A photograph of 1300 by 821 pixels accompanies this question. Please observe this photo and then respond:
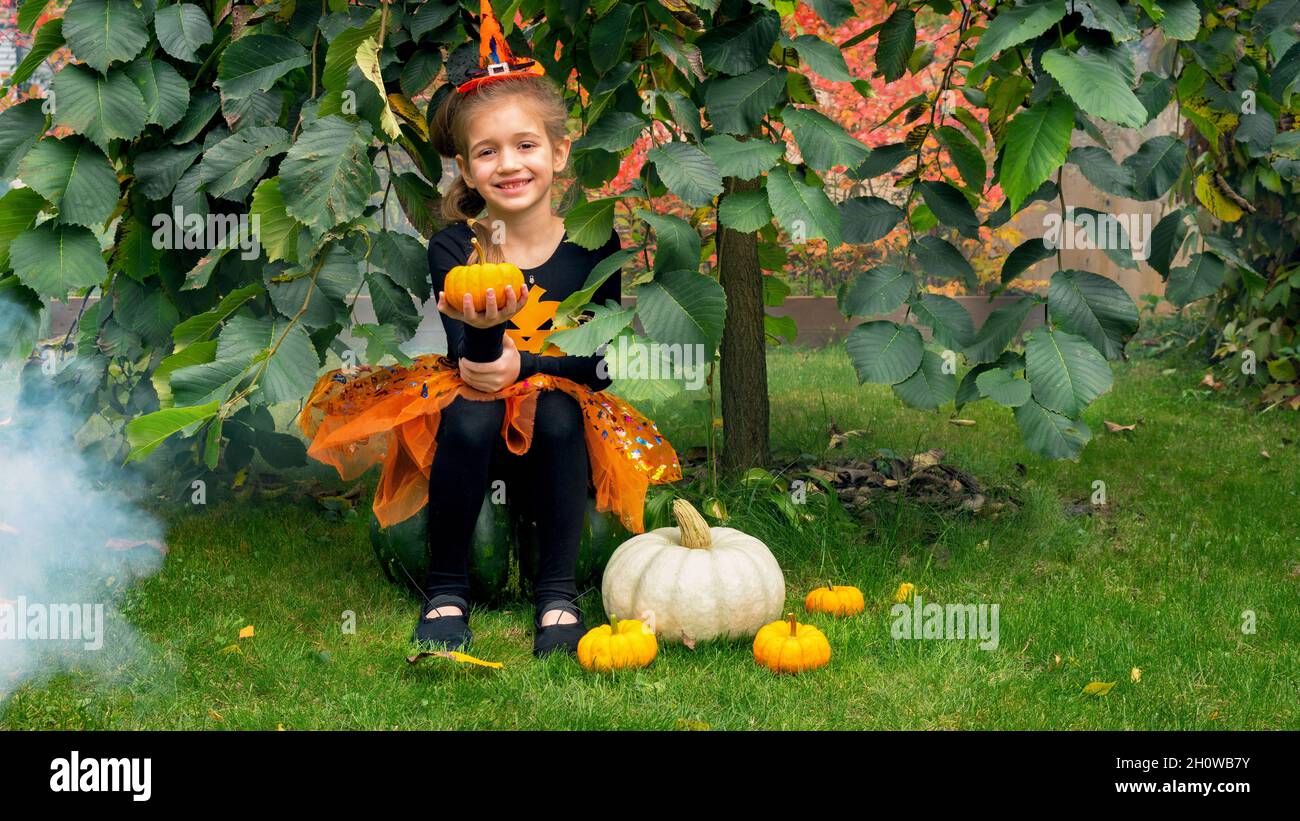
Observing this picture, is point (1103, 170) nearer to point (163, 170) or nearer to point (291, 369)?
point (291, 369)

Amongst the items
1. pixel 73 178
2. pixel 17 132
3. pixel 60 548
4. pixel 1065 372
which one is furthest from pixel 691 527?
pixel 60 548

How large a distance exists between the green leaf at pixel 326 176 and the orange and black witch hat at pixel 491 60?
382 mm

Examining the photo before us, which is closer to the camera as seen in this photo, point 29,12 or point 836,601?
point 29,12

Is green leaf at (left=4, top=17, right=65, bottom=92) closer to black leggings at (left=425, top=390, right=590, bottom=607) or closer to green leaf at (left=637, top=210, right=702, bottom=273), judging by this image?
black leggings at (left=425, top=390, right=590, bottom=607)

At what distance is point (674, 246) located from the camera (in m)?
1.88

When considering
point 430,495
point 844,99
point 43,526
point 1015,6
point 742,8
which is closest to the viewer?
point 1015,6

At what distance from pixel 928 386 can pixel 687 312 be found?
0.45 metres

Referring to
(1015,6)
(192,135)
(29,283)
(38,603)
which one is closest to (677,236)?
(1015,6)

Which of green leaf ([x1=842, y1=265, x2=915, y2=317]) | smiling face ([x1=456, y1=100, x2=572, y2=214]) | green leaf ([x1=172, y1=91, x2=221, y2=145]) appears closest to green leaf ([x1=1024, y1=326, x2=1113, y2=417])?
green leaf ([x1=842, y1=265, x2=915, y2=317])

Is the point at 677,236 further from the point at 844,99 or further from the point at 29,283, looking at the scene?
the point at 844,99

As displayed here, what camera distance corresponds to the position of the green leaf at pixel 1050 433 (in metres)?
1.84

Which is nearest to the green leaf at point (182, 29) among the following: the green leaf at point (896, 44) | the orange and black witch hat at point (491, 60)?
the orange and black witch hat at point (491, 60)

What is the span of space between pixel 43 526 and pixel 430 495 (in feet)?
3.86
